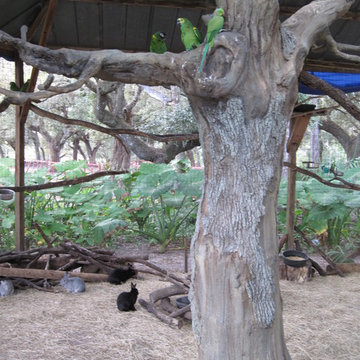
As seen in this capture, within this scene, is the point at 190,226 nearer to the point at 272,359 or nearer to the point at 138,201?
the point at 138,201

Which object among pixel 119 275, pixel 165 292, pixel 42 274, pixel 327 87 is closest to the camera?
pixel 327 87

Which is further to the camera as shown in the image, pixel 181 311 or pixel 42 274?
pixel 42 274

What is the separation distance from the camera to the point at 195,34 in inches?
84.8

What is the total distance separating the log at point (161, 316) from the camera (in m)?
3.00

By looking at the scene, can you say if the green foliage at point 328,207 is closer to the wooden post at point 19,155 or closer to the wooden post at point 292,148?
the wooden post at point 292,148

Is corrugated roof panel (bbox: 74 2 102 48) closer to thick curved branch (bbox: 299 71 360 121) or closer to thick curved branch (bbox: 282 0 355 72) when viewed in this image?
thick curved branch (bbox: 299 71 360 121)

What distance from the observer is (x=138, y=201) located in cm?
661

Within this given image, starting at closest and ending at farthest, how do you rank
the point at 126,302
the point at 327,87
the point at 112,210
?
1. the point at 327,87
2. the point at 126,302
3. the point at 112,210

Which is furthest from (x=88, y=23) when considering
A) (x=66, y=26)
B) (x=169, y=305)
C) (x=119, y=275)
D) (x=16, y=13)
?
(x=169, y=305)

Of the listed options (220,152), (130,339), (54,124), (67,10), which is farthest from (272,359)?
(54,124)

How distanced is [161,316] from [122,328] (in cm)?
33

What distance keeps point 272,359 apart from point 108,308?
77.7 inches

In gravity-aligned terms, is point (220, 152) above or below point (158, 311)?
above

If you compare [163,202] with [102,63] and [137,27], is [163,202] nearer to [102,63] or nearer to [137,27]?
[137,27]
